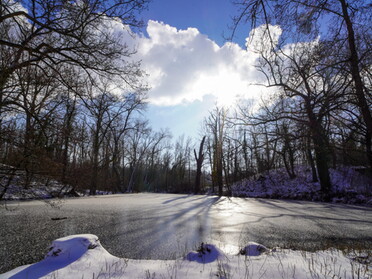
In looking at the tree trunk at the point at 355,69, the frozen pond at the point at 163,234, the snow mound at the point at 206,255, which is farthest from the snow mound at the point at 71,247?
the tree trunk at the point at 355,69

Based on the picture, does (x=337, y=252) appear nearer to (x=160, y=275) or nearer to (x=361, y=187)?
(x=160, y=275)

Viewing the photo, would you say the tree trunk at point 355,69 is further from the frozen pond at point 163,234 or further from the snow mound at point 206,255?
the snow mound at point 206,255

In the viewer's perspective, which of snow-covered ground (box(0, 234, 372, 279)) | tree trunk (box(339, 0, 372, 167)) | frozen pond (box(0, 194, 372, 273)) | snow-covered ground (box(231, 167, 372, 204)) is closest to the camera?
snow-covered ground (box(0, 234, 372, 279))

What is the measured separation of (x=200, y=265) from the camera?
265 cm

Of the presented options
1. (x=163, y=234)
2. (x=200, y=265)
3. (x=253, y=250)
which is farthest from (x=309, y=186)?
(x=200, y=265)

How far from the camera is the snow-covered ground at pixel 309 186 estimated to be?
13191 millimetres

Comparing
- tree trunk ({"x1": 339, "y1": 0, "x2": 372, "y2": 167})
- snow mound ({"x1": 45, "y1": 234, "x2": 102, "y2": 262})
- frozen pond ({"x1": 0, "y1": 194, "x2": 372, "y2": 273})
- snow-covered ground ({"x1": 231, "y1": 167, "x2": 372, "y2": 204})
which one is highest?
tree trunk ({"x1": 339, "y1": 0, "x2": 372, "y2": 167})

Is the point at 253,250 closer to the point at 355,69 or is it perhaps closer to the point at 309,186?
the point at 355,69

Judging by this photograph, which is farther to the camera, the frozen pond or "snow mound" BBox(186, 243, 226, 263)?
the frozen pond

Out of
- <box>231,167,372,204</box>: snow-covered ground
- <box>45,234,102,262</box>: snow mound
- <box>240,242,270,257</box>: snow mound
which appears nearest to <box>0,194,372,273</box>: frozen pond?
<box>45,234,102,262</box>: snow mound

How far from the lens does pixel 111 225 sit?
211 inches

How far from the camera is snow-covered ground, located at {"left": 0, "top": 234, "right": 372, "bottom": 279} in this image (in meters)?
2.34

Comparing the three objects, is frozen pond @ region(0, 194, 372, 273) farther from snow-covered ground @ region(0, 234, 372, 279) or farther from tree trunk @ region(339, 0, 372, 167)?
tree trunk @ region(339, 0, 372, 167)

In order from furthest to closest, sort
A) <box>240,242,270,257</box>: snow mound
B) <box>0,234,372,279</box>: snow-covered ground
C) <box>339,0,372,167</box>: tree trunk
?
<box>339,0,372,167</box>: tree trunk → <box>240,242,270,257</box>: snow mound → <box>0,234,372,279</box>: snow-covered ground
